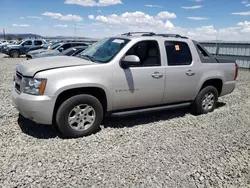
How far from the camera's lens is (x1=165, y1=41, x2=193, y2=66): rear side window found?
4765 millimetres

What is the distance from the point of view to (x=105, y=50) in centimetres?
454

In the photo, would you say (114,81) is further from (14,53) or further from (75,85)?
(14,53)

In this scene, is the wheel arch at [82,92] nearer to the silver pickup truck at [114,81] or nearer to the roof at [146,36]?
the silver pickup truck at [114,81]

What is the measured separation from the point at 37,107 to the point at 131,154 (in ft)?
5.35

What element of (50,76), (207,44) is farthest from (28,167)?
(207,44)

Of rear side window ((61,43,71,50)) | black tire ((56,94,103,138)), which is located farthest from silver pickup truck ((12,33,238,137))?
rear side window ((61,43,71,50))

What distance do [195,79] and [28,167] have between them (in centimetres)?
377

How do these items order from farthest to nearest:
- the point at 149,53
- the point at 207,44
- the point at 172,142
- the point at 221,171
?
the point at 207,44 → the point at 149,53 → the point at 172,142 → the point at 221,171

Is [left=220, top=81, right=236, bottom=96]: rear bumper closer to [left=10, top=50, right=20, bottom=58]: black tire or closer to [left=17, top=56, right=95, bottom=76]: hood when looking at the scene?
[left=17, top=56, right=95, bottom=76]: hood

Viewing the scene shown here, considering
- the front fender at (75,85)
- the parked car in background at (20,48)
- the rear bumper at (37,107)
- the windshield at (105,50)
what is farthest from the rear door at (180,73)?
the parked car in background at (20,48)

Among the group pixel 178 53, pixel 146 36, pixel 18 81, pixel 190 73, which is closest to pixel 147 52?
pixel 146 36

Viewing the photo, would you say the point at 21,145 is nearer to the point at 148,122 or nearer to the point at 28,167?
the point at 28,167

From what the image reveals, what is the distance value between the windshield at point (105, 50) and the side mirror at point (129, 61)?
248 mm

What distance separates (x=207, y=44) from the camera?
56.6 feet
